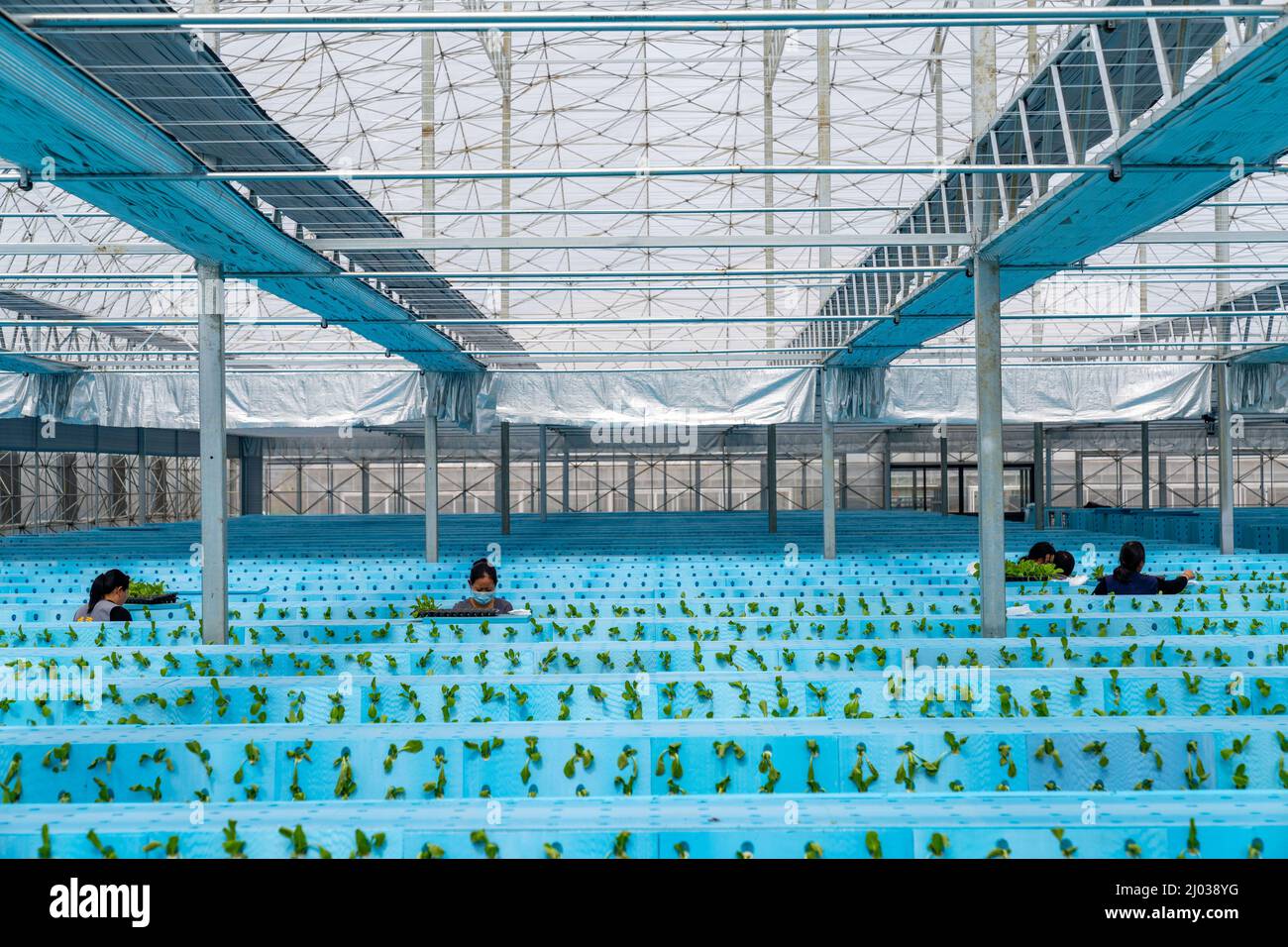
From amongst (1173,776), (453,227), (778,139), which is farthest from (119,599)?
(778,139)

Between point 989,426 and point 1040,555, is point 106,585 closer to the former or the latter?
point 989,426

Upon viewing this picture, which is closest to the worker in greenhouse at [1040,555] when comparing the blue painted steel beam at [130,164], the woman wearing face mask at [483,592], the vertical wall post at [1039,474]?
the woman wearing face mask at [483,592]

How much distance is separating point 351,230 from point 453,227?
61.2ft

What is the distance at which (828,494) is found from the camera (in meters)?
15.3

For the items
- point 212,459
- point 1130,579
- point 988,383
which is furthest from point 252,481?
point 1130,579

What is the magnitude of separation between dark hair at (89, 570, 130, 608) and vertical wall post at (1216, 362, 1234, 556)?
1423cm

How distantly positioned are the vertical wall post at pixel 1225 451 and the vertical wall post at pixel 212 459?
44.4 ft

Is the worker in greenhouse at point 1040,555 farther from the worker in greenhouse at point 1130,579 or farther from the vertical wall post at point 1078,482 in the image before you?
the vertical wall post at point 1078,482

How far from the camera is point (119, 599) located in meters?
8.18

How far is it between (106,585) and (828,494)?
1008 cm

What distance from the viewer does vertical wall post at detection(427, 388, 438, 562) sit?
14773mm

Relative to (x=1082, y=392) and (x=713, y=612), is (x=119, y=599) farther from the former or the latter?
(x=1082, y=392)
